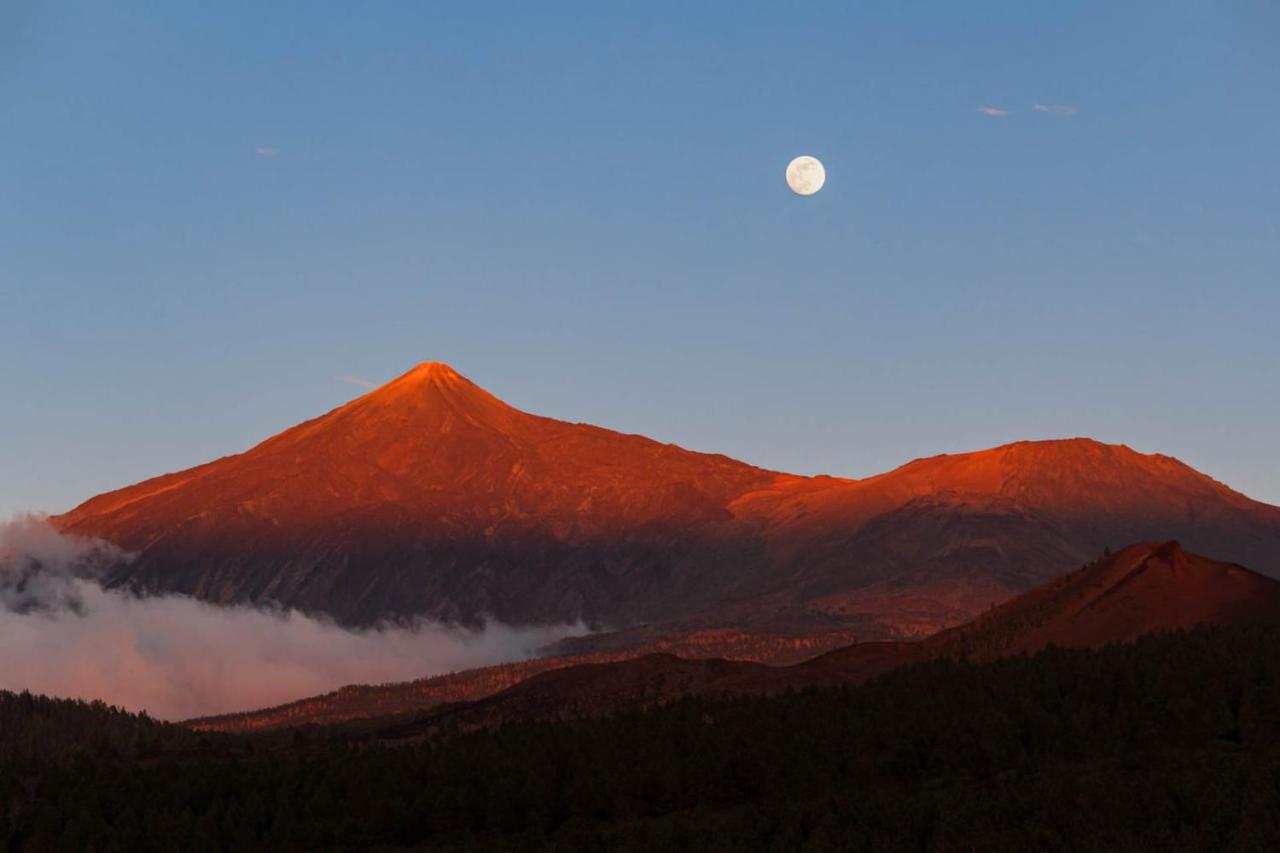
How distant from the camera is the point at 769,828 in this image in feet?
443

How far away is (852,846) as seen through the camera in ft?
404

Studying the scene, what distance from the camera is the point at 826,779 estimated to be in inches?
5960

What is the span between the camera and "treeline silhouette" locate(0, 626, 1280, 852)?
124 meters

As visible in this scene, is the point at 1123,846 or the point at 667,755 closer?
the point at 1123,846

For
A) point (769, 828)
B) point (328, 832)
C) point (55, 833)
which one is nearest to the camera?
point (769, 828)

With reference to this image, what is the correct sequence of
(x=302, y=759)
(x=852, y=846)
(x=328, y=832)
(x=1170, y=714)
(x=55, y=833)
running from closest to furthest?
(x=852, y=846) < (x=1170, y=714) < (x=328, y=832) < (x=55, y=833) < (x=302, y=759)

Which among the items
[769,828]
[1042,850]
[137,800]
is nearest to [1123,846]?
[1042,850]

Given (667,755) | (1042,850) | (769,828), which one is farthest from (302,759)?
(1042,850)

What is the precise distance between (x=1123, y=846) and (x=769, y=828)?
101 ft

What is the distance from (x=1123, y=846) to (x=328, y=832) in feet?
245

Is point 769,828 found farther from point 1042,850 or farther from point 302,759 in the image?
point 302,759

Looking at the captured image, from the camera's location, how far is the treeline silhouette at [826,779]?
12419 centimetres

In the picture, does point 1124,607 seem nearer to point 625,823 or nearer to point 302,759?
point 625,823

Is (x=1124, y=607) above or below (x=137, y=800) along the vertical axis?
above
